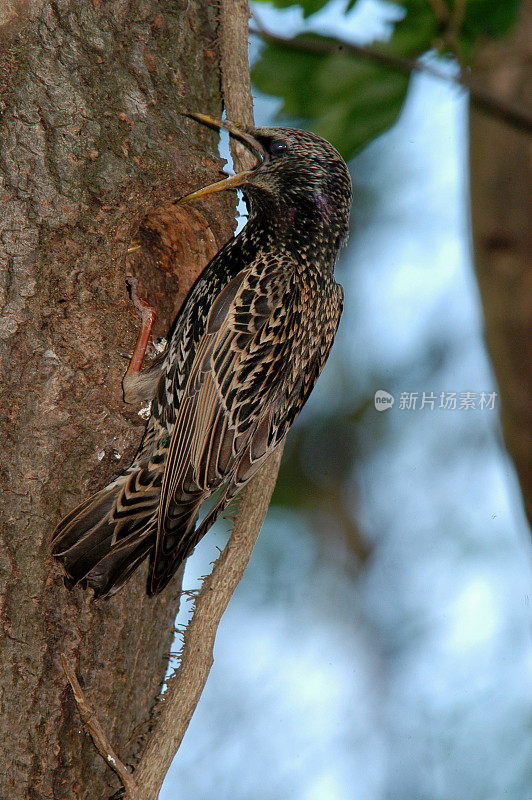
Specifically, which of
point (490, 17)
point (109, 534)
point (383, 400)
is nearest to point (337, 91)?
point (490, 17)

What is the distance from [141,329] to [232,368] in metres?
0.29

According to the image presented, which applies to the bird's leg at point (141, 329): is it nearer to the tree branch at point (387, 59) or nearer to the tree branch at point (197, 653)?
the tree branch at point (197, 653)

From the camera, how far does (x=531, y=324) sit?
2678 mm

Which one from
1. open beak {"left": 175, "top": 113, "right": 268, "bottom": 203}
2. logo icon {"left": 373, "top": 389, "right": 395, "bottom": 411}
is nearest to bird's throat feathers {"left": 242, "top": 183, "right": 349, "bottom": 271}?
open beak {"left": 175, "top": 113, "right": 268, "bottom": 203}

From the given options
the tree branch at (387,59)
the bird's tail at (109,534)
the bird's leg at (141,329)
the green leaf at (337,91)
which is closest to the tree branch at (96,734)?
the bird's tail at (109,534)

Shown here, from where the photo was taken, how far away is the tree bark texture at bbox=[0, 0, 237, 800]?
1.87 meters

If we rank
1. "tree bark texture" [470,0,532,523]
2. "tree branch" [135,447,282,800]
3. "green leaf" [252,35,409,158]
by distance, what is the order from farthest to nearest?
"tree bark texture" [470,0,532,523], "green leaf" [252,35,409,158], "tree branch" [135,447,282,800]

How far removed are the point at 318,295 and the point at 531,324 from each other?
31.1 inches

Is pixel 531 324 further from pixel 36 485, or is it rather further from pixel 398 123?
pixel 36 485

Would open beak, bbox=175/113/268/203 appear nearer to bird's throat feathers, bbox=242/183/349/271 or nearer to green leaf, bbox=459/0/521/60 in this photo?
bird's throat feathers, bbox=242/183/349/271

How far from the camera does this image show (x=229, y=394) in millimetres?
2242

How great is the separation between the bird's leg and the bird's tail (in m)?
0.32

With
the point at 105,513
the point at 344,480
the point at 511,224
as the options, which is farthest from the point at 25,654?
the point at 344,480

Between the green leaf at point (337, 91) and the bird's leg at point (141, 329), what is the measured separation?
35.6 inches
